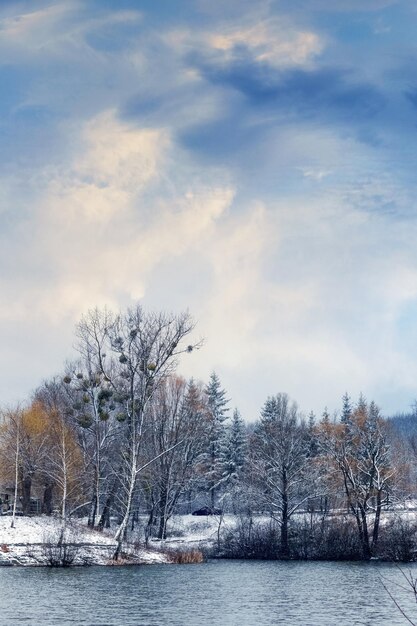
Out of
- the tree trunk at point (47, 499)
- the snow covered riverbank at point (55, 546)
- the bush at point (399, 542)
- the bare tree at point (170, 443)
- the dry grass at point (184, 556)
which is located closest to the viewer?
the snow covered riverbank at point (55, 546)

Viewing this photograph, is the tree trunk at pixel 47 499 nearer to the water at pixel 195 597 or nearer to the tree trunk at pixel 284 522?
the water at pixel 195 597

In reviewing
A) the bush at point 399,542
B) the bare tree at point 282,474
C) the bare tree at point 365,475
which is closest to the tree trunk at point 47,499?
the bare tree at point 282,474

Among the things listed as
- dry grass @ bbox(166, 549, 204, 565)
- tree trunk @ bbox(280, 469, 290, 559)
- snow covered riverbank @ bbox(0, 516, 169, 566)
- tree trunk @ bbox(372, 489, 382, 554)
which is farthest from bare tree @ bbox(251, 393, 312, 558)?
snow covered riverbank @ bbox(0, 516, 169, 566)

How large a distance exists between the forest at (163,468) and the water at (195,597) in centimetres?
959

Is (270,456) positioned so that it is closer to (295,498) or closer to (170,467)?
(295,498)

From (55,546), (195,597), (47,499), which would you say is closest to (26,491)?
(47,499)

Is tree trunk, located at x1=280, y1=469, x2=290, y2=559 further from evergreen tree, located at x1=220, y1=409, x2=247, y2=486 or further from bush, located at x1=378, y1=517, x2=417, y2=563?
evergreen tree, located at x1=220, y1=409, x2=247, y2=486

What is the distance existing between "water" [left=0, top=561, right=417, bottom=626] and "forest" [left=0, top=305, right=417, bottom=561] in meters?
9.59

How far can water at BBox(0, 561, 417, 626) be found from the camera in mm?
21188

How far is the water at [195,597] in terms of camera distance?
834 inches

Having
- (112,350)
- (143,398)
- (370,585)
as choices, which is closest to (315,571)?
(370,585)

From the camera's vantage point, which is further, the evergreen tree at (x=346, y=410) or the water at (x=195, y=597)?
the evergreen tree at (x=346, y=410)

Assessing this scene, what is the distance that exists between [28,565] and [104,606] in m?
18.3

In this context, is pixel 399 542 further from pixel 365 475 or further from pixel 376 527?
pixel 365 475
